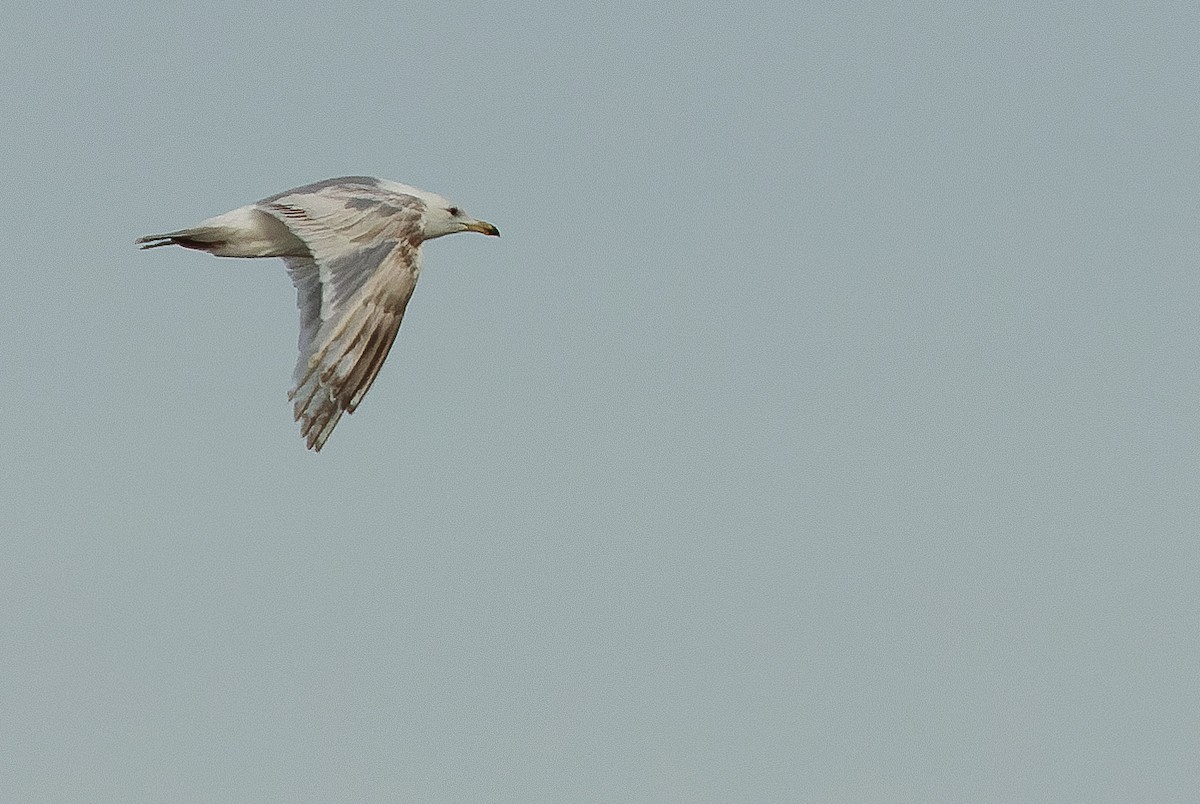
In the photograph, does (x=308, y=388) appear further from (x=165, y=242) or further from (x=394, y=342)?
(x=165, y=242)

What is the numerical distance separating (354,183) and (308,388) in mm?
3359

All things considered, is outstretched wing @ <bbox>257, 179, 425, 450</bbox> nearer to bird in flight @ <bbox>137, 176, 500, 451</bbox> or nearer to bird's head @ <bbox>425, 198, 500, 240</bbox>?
bird in flight @ <bbox>137, 176, 500, 451</bbox>

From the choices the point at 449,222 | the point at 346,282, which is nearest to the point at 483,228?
the point at 449,222

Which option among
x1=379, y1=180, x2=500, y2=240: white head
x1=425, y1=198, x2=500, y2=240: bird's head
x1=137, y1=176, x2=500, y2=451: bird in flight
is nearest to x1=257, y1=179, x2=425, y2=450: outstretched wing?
x1=137, y1=176, x2=500, y2=451: bird in flight

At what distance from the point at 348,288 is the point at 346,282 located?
104 millimetres

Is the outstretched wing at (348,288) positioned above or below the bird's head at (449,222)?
below

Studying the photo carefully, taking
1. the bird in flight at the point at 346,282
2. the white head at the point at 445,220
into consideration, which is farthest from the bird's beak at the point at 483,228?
the bird in flight at the point at 346,282

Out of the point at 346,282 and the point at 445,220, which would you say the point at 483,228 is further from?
the point at 346,282

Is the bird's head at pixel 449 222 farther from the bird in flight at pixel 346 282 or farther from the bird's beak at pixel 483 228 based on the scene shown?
the bird in flight at pixel 346 282

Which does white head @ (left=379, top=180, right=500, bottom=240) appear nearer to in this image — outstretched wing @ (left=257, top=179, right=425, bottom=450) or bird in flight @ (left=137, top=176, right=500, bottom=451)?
bird in flight @ (left=137, top=176, right=500, bottom=451)

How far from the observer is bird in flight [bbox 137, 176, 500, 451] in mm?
24391

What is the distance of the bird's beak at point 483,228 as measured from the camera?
29.5 meters

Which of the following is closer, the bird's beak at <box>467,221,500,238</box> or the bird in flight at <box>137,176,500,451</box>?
the bird in flight at <box>137,176,500,451</box>

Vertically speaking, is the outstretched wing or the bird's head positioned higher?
the bird's head
